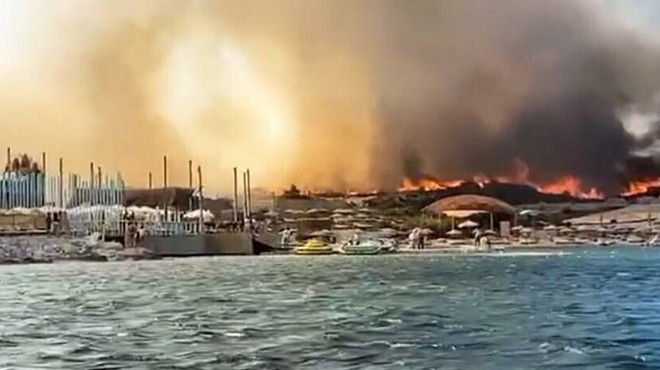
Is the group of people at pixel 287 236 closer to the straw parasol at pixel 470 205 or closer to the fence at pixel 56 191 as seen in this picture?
the straw parasol at pixel 470 205

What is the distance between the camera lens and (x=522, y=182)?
8.66m

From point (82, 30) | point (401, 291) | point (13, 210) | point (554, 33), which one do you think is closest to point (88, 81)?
point (82, 30)

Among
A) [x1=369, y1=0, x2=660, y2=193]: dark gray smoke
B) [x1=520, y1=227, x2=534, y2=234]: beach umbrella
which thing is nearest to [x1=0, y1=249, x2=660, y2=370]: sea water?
[x1=520, y1=227, x2=534, y2=234]: beach umbrella

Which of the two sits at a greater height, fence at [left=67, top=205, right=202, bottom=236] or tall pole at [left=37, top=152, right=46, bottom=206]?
tall pole at [left=37, top=152, right=46, bottom=206]

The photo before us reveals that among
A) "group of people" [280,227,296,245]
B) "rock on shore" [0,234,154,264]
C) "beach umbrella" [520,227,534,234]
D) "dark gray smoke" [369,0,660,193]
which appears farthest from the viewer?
"beach umbrella" [520,227,534,234]

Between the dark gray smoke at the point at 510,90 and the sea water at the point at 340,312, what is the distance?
101 cm

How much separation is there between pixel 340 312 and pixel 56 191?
274 centimetres

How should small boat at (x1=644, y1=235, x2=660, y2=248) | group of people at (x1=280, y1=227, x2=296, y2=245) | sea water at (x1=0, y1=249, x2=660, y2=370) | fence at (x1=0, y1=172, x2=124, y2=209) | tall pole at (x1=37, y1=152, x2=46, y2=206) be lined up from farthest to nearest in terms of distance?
group of people at (x1=280, y1=227, x2=296, y2=245), small boat at (x1=644, y1=235, x2=660, y2=248), fence at (x1=0, y1=172, x2=124, y2=209), tall pole at (x1=37, y1=152, x2=46, y2=206), sea water at (x1=0, y1=249, x2=660, y2=370)

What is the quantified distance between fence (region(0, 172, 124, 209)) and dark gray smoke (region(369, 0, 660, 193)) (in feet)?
7.10

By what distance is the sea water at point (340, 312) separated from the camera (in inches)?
213

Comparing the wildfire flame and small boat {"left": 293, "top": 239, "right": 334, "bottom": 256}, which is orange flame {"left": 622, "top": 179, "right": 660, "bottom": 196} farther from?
small boat {"left": 293, "top": 239, "right": 334, "bottom": 256}

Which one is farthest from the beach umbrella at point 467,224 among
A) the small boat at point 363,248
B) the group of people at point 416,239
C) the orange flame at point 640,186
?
the orange flame at point 640,186

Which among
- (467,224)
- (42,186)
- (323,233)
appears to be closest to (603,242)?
(467,224)

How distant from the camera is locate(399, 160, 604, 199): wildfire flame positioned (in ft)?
28.1
